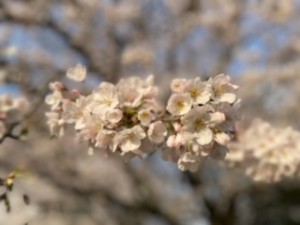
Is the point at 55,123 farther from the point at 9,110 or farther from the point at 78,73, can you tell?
the point at 9,110

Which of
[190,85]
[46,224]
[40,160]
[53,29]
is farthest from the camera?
[46,224]

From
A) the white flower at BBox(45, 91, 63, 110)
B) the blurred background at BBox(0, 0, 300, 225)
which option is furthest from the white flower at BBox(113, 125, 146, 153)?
the blurred background at BBox(0, 0, 300, 225)

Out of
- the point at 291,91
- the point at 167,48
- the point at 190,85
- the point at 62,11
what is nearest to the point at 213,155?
the point at 190,85

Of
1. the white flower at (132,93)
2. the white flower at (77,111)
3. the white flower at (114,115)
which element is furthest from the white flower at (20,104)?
the white flower at (114,115)

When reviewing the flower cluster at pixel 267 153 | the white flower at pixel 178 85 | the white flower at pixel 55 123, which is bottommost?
the white flower at pixel 178 85

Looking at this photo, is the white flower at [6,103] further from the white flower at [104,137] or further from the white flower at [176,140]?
the white flower at [176,140]

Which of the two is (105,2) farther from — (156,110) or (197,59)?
(156,110)
